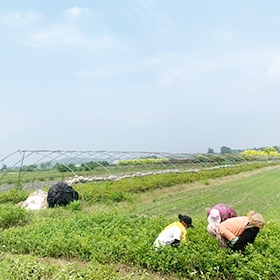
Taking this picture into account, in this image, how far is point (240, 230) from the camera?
16.5 ft

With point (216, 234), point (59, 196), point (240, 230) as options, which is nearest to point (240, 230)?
point (240, 230)

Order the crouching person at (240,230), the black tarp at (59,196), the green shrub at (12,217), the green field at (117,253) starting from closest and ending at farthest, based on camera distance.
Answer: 1. the green field at (117,253)
2. the crouching person at (240,230)
3. the green shrub at (12,217)
4. the black tarp at (59,196)

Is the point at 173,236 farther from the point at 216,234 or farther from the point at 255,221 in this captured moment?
the point at 255,221

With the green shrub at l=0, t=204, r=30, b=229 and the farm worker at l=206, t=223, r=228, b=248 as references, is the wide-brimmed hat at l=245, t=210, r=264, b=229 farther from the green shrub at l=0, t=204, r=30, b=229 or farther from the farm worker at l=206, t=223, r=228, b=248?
the green shrub at l=0, t=204, r=30, b=229

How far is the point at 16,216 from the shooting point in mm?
8828

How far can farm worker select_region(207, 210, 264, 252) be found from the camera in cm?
492

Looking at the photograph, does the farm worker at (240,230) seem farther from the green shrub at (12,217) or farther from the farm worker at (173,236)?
the green shrub at (12,217)

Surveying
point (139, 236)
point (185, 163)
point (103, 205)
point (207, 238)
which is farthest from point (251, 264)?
point (185, 163)

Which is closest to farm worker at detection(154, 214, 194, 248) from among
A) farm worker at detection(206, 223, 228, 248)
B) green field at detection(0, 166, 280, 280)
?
green field at detection(0, 166, 280, 280)

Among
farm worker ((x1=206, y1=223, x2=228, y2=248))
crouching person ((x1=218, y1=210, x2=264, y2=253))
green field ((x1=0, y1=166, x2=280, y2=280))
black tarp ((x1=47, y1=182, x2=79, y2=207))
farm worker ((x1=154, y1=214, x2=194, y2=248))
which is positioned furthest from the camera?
black tarp ((x1=47, y1=182, x2=79, y2=207))

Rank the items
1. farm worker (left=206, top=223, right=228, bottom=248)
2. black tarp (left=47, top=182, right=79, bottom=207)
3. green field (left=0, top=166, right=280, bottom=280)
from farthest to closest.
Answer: black tarp (left=47, top=182, right=79, bottom=207), farm worker (left=206, top=223, right=228, bottom=248), green field (left=0, top=166, right=280, bottom=280)

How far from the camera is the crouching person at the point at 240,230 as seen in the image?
16.2 feet

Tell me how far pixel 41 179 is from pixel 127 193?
14.4 meters

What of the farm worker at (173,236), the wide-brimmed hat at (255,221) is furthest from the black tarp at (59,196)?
the wide-brimmed hat at (255,221)
